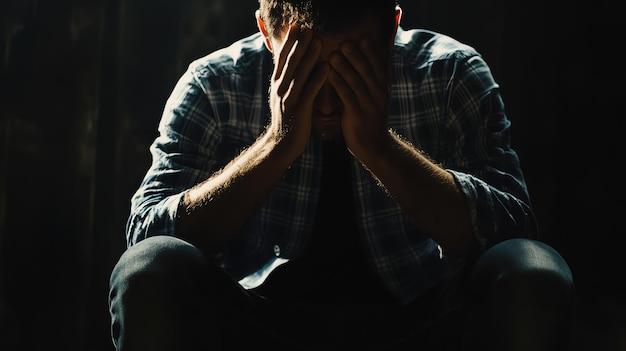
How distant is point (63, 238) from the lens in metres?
1.90

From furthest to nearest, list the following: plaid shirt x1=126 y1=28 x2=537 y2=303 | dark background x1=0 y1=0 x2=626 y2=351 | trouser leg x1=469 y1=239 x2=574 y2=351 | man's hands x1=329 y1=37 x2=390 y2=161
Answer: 1. dark background x1=0 y1=0 x2=626 y2=351
2. plaid shirt x1=126 y1=28 x2=537 y2=303
3. man's hands x1=329 y1=37 x2=390 y2=161
4. trouser leg x1=469 y1=239 x2=574 y2=351

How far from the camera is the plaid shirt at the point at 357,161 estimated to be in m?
1.36

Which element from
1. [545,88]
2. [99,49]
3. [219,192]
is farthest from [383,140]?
[99,49]

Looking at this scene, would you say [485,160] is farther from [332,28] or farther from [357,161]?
[332,28]

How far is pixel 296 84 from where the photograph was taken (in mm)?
1236

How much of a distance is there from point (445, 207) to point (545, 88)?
2.57ft

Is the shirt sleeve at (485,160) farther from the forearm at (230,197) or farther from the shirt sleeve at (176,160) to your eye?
the shirt sleeve at (176,160)

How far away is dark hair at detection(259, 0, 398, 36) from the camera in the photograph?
4.07ft

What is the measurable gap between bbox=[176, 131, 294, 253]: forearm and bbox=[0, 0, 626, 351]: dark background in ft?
2.20

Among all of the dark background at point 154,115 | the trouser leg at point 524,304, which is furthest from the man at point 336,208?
the dark background at point 154,115

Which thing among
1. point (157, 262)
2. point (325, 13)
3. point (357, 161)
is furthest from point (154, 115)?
point (157, 262)

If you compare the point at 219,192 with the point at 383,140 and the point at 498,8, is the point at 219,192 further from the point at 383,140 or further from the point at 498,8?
the point at 498,8

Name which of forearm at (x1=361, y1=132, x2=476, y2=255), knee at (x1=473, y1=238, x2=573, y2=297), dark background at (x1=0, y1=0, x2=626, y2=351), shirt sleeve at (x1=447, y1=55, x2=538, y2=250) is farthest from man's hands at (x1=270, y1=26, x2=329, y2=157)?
dark background at (x1=0, y1=0, x2=626, y2=351)

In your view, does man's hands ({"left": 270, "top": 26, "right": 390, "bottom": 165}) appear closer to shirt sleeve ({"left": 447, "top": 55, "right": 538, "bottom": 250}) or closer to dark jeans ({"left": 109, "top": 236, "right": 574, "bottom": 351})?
shirt sleeve ({"left": 447, "top": 55, "right": 538, "bottom": 250})
